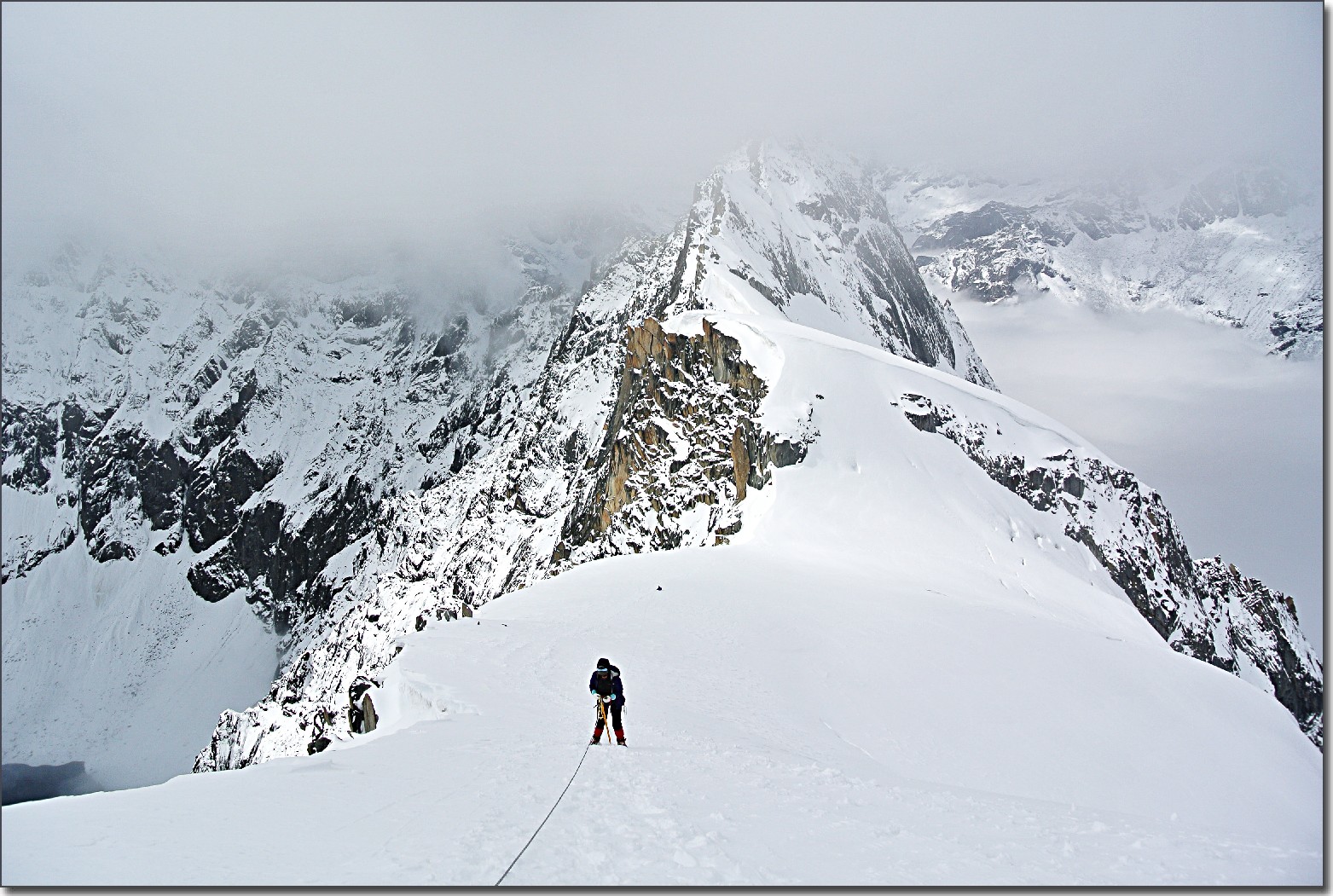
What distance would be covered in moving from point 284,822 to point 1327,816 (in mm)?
9086

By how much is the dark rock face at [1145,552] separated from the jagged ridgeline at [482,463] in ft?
1.13

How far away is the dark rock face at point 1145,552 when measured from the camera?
53.9 metres

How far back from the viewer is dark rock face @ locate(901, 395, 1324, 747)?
2122 inches

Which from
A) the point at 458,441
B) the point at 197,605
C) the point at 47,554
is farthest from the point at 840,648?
the point at 47,554

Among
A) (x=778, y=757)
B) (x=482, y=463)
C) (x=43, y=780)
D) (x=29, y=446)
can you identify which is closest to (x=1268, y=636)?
(x=778, y=757)

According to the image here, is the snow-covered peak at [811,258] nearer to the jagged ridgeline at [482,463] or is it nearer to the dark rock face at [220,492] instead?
the jagged ridgeline at [482,463]

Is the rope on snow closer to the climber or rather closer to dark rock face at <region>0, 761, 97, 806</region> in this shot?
the climber

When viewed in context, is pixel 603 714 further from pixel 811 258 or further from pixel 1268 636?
pixel 811 258

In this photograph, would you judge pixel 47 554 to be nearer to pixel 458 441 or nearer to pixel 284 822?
pixel 458 441

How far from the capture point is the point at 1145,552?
61.2 meters

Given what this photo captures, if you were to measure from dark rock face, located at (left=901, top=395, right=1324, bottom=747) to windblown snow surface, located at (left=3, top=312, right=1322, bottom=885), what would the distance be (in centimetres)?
1299

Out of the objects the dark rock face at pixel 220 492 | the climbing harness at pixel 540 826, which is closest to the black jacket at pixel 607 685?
the climbing harness at pixel 540 826

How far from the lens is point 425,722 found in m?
12.3

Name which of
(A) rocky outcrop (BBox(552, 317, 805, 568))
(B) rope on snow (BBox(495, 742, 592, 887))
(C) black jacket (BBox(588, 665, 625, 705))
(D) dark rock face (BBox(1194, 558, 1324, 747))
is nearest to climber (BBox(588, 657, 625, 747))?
(C) black jacket (BBox(588, 665, 625, 705))
